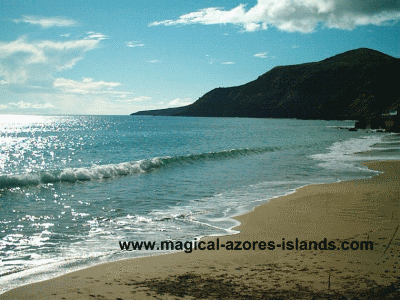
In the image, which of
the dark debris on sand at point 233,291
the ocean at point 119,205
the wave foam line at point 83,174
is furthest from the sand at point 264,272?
the wave foam line at point 83,174

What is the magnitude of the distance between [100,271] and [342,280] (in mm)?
4014

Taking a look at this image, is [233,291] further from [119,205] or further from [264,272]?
[119,205]

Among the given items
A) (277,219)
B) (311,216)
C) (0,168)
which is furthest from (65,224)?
(0,168)

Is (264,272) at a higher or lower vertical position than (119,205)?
higher

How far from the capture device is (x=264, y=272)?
224 inches

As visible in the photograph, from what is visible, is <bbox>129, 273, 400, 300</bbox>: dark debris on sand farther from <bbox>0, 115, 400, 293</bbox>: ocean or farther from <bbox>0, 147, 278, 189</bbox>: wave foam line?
<bbox>0, 147, 278, 189</bbox>: wave foam line

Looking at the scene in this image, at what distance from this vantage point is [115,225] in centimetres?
956

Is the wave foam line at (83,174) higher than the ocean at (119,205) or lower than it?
higher

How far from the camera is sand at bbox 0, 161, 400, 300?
191 inches

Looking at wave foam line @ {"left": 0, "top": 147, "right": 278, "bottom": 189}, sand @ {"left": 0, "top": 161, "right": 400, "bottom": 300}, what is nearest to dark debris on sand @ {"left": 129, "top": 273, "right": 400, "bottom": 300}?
sand @ {"left": 0, "top": 161, "right": 400, "bottom": 300}

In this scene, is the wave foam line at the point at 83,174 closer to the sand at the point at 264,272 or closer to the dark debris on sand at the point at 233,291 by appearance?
the sand at the point at 264,272

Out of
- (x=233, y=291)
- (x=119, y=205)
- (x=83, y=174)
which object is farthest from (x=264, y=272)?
(x=83, y=174)

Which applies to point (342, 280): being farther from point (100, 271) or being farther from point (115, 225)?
point (115, 225)

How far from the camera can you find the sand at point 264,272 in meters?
4.86
